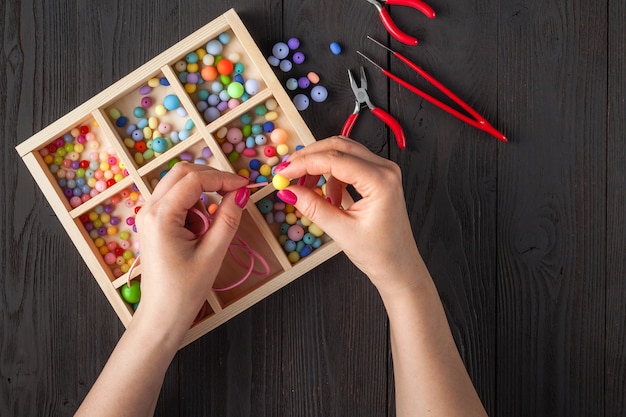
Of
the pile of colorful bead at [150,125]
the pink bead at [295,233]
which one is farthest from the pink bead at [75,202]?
the pink bead at [295,233]

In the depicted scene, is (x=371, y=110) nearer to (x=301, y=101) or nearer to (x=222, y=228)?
(x=301, y=101)

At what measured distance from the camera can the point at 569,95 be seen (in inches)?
41.6

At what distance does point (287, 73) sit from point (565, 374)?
712 mm

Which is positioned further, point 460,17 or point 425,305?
point 460,17

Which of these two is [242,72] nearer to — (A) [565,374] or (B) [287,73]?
(B) [287,73]

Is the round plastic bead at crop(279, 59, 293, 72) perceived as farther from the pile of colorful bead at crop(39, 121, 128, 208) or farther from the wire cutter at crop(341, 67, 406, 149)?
the pile of colorful bead at crop(39, 121, 128, 208)


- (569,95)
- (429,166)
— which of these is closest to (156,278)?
(429,166)

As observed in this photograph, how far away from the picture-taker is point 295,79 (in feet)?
3.38

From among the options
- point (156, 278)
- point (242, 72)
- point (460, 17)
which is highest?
point (242, 72)

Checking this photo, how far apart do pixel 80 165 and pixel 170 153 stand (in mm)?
169

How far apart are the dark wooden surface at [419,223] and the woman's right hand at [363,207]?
0.66 feet

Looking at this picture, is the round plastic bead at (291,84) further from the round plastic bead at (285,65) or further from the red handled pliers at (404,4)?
the red handled pliers at (404,4)

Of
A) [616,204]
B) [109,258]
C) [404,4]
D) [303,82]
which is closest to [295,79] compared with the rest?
[303,82]

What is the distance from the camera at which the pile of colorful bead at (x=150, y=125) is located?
3.21ft
